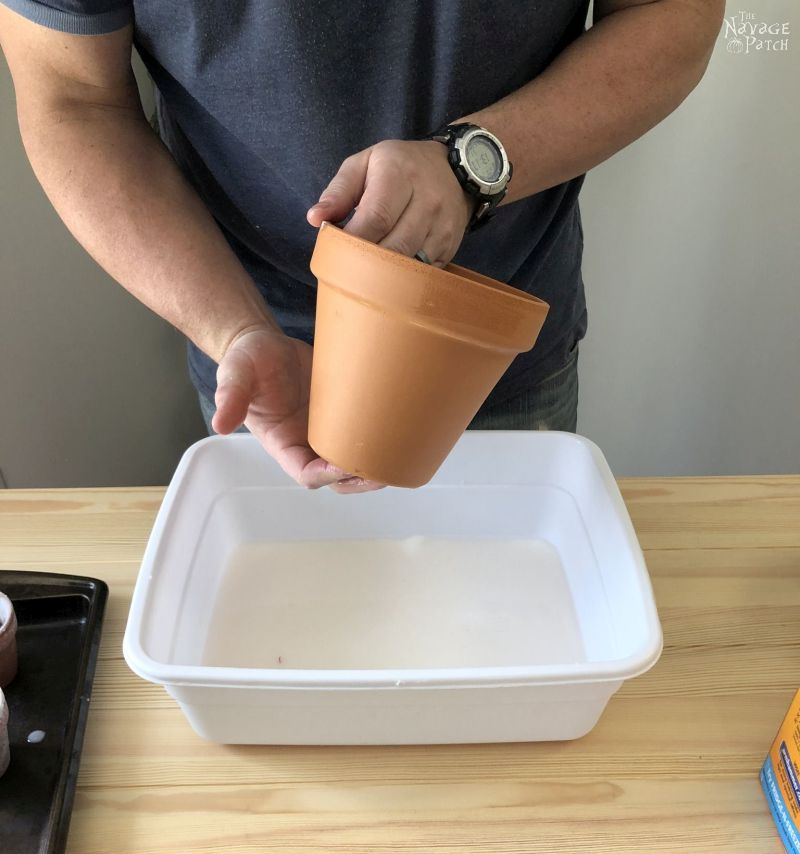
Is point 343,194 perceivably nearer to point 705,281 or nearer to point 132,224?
point 132,224

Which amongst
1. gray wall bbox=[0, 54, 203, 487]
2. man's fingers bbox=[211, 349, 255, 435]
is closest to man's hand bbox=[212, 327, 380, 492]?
man's fingers bbox=[211, 349, 255, 435]

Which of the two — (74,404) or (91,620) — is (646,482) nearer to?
(91,620)

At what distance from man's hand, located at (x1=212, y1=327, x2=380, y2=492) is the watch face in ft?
0.70

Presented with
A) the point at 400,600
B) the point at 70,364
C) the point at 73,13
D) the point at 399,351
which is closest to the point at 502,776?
the point at 400,600

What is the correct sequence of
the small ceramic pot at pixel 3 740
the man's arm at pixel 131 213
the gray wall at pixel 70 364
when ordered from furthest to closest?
the gray wall at pixel 70 364 → the man's arm at pixel 131 213 → the small ceramic pot at pixel 3 740

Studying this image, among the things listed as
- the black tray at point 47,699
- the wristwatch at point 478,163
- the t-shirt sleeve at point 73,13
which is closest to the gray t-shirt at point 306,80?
the t-shirt sleeve at point 73,13

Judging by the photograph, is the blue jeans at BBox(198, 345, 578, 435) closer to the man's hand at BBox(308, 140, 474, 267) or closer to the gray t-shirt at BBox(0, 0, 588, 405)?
the gray t-shirt at BBox(0, 0, 588, 405)

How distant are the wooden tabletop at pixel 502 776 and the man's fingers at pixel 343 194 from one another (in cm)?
38

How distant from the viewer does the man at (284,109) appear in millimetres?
641

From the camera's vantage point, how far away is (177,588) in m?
0.65

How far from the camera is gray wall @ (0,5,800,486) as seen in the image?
121 centimetres

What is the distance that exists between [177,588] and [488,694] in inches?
10.3

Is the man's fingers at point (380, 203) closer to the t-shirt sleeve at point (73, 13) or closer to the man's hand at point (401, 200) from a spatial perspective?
the man's hand at point (401, 200)

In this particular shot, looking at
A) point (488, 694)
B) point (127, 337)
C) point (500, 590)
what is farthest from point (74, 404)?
point (488, 694)
